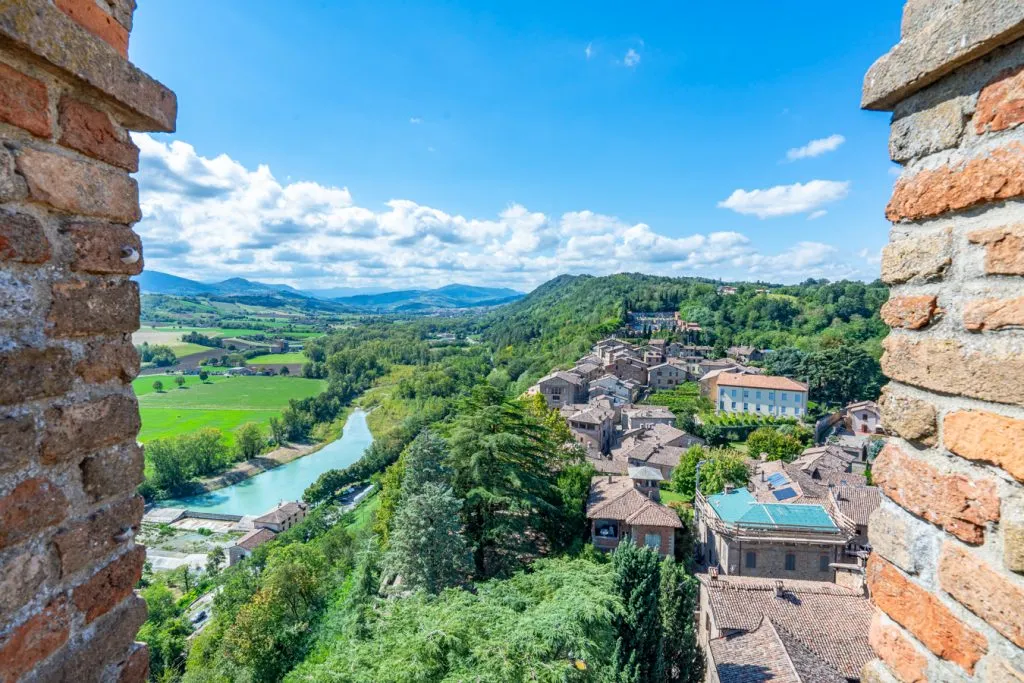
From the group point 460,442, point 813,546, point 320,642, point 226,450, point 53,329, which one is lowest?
point 226,450

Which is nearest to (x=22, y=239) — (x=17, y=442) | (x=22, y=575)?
(x=17, y=442)

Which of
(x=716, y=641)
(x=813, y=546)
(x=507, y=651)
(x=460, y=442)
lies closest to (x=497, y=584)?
(x=507, y=651)

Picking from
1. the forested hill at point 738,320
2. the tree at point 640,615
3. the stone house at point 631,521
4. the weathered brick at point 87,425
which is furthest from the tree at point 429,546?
the forested hill at point 738,320

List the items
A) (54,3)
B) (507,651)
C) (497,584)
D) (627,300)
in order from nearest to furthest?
(54,3) < (507,651) < (497,584) < (627,300)

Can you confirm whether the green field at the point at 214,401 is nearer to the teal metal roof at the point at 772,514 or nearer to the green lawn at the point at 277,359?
the green lawn at the point at 277,359

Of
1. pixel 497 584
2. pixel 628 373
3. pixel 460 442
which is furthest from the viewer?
pixel 628 373

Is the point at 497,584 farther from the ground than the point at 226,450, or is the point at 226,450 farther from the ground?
the point at 497,584

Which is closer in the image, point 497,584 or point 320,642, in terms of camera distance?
point 497,584

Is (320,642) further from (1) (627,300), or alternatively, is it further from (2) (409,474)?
(1) (627,300)
